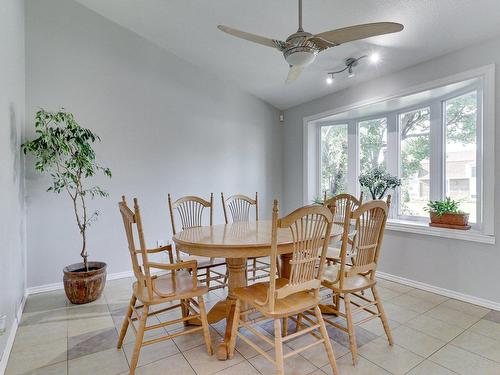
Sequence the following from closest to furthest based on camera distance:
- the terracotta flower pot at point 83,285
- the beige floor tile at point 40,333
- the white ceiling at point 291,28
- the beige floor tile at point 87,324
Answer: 1. the beige floor tile at point 40,333
2. the beige floor tile at point 87,324
3. the white ceiling at point 291,28
4. the terracotta flower pot at point 83,285

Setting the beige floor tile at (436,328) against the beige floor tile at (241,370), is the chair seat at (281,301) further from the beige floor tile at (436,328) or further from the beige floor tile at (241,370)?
the beige floor tile at (436,328)

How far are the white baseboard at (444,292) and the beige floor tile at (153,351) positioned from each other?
2.64 metres

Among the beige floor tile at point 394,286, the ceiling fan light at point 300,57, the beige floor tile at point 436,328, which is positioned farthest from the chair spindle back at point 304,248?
the beige floor tile at point 394,286

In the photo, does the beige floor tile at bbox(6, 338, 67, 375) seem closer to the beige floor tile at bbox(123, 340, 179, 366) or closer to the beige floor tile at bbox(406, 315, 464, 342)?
the beige floor tile at bbox(123, 340, 179, 366)

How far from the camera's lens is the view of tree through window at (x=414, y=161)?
352 centimetres

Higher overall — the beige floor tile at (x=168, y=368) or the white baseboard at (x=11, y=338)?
the white baseboard at (x=11, y=338)

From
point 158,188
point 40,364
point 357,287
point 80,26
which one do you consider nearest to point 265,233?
point 357,287

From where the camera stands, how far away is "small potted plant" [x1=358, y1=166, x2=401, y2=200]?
362 centimetres

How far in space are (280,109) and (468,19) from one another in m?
2.99

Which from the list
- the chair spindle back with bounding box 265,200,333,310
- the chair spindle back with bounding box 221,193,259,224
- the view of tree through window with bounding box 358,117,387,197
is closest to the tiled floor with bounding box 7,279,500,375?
the chair spindle back with bounding box 265,200,333,310

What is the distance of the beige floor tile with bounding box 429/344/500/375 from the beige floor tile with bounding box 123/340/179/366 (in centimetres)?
180

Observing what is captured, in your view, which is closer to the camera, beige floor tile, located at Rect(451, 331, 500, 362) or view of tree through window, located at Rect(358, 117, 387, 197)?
beige floor tile, located at Rect(451, 331, 500, 362)

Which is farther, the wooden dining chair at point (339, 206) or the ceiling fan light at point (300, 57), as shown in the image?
the wooden dining chair at point (339, 206)

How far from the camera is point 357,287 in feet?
6.54
